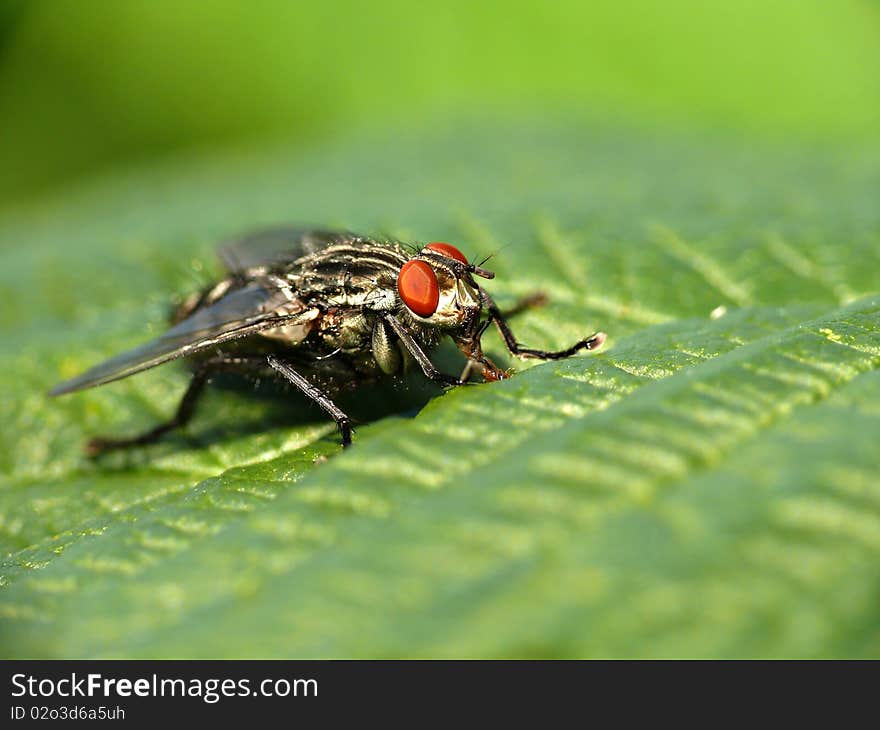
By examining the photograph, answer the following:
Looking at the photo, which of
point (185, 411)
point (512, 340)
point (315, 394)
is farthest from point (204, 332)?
point (512, 340)

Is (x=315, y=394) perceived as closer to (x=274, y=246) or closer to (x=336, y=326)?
(x=336, y=326)

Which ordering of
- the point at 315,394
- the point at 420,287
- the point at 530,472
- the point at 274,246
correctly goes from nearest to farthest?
the point at 530,472, the point at 420,287, the point at 315,394, the point at 274,246

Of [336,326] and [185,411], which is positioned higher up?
[336,326]

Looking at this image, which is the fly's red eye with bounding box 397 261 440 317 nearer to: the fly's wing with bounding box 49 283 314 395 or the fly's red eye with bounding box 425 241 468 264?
the fly's red eye with bounding box 425 241 468 264

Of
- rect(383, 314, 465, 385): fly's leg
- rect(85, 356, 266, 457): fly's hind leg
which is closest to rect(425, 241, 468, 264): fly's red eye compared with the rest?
rect(383, 314, 465, 385): fly's leg

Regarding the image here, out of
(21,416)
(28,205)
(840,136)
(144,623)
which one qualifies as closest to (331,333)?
(21,416)

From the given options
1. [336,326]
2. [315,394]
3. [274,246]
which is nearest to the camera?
[315,394]

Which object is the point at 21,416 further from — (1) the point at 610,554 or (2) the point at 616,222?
(1) the point at 610,554

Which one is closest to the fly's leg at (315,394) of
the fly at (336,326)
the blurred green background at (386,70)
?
the fly at (336,326)
